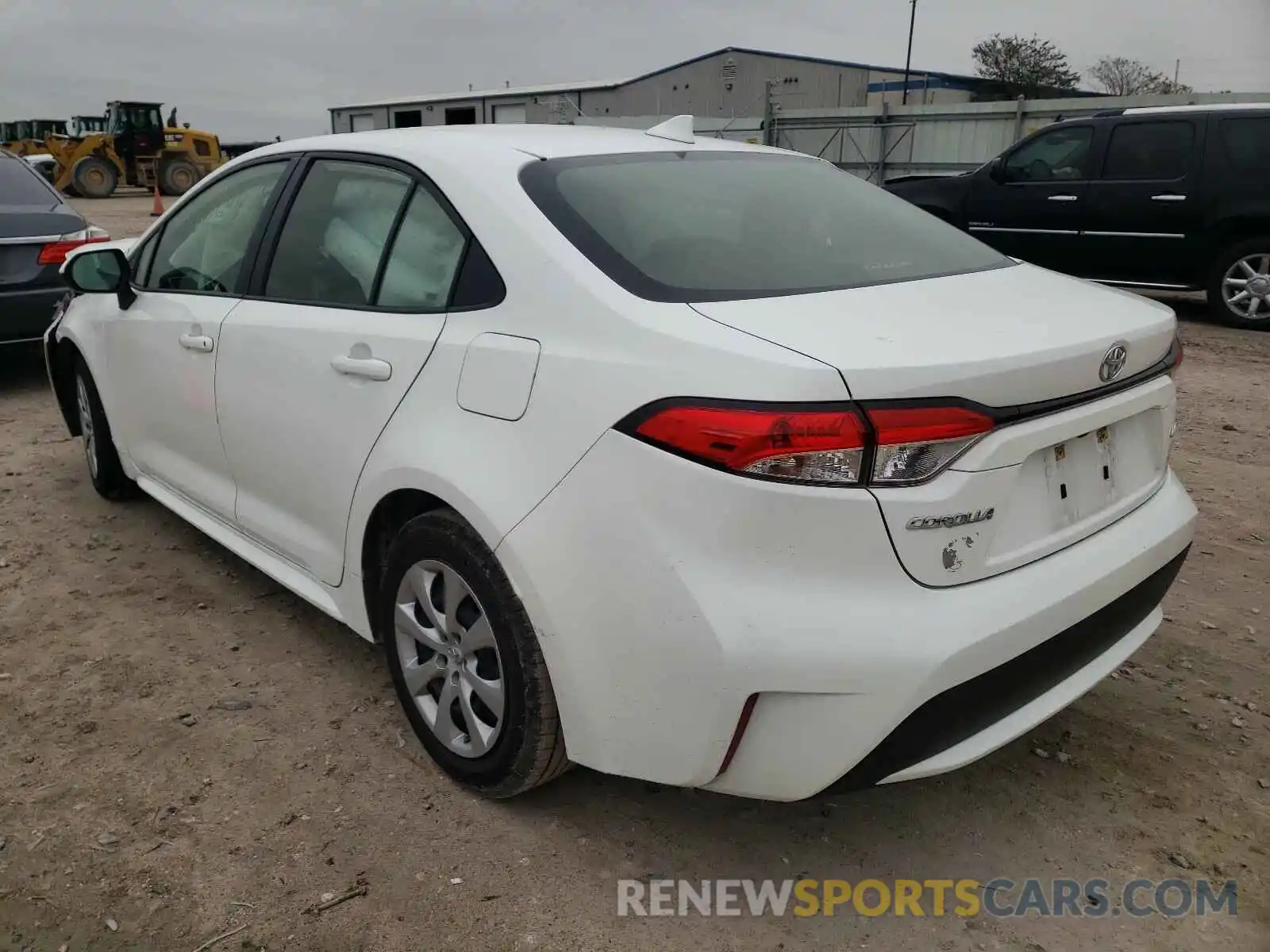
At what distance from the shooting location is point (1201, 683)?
9.93ft

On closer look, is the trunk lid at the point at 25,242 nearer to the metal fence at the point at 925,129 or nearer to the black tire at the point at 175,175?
the metal fence at the point at 925,129

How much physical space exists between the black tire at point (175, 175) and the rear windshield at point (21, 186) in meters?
23.1

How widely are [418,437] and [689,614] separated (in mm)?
853

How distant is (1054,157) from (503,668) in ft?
30.4

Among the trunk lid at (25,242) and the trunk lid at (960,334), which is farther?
the trunk lid at (25,242)

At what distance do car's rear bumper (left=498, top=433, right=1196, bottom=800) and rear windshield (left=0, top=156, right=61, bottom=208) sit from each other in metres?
6.17

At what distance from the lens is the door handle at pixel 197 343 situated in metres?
3.21

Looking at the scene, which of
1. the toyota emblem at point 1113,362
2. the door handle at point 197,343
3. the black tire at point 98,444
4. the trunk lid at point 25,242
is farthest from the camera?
the trunk lid at point 25,242

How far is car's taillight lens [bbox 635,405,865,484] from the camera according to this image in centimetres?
177

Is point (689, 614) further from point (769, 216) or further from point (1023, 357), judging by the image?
point (769, 216)

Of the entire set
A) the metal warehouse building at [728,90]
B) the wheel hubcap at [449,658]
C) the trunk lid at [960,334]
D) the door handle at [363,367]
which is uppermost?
the metal warehouse building at [728,90]

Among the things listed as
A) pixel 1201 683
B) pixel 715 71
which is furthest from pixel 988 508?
pixel 715 71

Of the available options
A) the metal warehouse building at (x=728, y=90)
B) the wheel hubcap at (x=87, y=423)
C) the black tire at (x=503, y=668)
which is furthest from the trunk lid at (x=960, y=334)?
the metal warehouse building at (x=728, y=90)

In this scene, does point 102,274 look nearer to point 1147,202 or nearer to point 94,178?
point 1147,202
